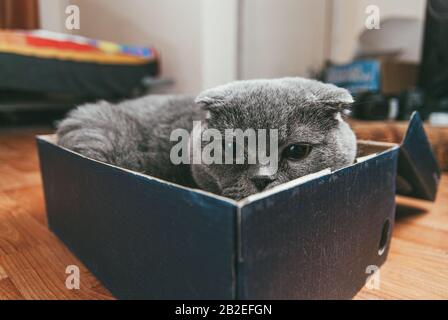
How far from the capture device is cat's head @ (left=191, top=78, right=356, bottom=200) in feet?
2.20

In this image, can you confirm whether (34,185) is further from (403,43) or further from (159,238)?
(403,43)

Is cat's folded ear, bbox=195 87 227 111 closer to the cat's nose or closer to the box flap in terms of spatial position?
the cat's nose

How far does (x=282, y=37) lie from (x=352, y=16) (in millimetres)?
513

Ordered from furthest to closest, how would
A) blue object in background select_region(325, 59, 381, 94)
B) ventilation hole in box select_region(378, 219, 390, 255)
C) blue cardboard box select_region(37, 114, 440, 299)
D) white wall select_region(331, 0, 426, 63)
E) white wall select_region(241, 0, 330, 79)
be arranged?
white wall select_region(241, 0, 330, 79) < white wall select_region(331, 0, 426, 63) < blue object in background select_region(325, 59, 381, 94) < ventilation hole in box select_region(378, 219, 390, 255) < blue cardboard box select_region(37, 114, 440, 299)

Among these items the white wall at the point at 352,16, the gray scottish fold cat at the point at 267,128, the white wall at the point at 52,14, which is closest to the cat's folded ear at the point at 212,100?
the gray scottish fold cat at the point at 267,128

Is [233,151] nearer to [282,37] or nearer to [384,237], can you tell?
[384,237]

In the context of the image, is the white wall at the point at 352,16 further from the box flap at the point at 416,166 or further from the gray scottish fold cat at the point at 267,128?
the gray scottish fold cat at the point at 267,128

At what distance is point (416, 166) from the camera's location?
1.02 m

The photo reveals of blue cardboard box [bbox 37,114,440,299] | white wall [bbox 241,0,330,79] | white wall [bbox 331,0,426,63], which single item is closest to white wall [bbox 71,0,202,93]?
white wall [bbox 241,0,330,79]

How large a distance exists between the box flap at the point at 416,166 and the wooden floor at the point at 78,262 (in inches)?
3.9

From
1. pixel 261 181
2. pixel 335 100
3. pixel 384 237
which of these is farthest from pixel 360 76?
pixel 261 181

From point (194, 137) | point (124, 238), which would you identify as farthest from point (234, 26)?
point (124, 238)

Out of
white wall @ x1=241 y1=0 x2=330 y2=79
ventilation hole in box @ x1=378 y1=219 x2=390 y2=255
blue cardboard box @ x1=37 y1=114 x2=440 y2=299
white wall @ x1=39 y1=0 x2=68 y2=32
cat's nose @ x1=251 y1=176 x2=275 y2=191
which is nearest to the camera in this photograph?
blue cardboard box @ x1=37 y1=114 x2=440 y2=299

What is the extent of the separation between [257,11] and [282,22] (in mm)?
260
